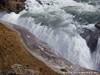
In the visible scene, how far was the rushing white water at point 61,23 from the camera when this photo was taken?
27306 millimetres

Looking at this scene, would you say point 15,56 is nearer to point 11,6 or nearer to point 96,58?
point 96,58

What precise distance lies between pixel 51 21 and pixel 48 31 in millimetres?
1772

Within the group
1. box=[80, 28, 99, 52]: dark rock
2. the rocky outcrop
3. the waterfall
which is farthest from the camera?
the rocky outcrop

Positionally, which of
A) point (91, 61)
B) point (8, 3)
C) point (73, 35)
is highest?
point (8, 3)

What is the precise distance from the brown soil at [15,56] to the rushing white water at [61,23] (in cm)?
716

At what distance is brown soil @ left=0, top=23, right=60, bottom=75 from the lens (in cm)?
1838

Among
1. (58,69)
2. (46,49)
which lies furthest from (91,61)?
(58,69)

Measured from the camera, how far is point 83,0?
35531 millimetres

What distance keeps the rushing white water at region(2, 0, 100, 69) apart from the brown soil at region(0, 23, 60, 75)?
716 centimetres

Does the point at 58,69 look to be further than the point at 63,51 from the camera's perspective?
No

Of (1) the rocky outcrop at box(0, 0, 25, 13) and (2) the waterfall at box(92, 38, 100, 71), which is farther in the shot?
(1) the rocky outcrop at box(0, 0, 25, 13)

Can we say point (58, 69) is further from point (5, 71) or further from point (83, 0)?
point (83, 0)

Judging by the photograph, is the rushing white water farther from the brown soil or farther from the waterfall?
the brown soil

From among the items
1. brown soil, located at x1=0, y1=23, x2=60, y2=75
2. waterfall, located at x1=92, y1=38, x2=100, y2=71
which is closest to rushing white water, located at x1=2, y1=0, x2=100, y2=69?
waterfall, located at x1=92, y1=38, x2=100, y2=71
